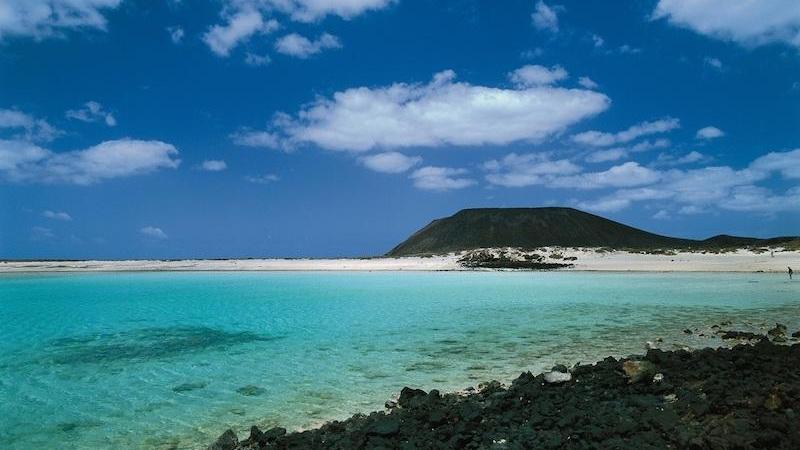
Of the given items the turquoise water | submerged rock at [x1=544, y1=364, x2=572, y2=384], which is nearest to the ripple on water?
the turquoise water

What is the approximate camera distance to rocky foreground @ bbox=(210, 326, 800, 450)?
652cm

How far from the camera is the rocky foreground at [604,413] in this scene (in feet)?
21.4

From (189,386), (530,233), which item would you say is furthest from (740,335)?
(530,233)

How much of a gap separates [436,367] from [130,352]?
9.30m

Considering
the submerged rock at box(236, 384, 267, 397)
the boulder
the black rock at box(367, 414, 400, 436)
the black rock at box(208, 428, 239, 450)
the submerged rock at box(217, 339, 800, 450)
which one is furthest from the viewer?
the submerged rock at box(236, 384, 267, 397)

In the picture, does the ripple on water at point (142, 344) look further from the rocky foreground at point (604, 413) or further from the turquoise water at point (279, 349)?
the rocky foreground at point (604, 413)

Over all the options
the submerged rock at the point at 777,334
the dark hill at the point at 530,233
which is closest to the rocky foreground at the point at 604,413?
the submerged rock at the point at 777,334

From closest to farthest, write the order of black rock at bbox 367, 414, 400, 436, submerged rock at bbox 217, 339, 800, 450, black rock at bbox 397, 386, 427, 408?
submerged rock at bbox 217, 339, 800, 450
black rock at bbox 367, 414, 400, 436
black rock at bbox 397, 386, 427, 408

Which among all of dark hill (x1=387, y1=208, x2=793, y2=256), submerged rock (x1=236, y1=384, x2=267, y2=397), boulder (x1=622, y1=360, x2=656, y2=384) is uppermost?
dark hill (x1=387, y1=208, x2=793, y2=256)

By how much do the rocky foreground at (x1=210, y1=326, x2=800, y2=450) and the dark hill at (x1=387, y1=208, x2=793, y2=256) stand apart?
298 feet

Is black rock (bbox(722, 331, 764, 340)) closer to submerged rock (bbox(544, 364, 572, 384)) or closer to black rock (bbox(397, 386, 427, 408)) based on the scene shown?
submerged rock (bbox(544, 364, 572, 384))

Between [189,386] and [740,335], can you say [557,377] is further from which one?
[740,335]

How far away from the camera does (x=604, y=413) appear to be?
25.0ft

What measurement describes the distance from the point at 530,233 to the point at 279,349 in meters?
97.4
